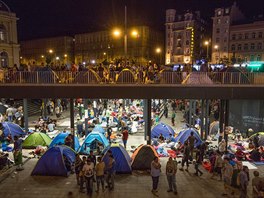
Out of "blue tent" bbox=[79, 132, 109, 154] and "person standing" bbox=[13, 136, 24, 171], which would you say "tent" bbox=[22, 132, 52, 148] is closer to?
"blue tent" bbox=[79, 132, 109, 154]

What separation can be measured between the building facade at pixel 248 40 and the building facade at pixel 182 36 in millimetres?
9407

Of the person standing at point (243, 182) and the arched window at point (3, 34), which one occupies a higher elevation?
the arched window at point (3, 34)

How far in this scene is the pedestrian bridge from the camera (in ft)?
48.1

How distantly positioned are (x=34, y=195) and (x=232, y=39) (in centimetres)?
5762

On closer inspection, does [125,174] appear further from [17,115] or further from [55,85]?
[17,115]

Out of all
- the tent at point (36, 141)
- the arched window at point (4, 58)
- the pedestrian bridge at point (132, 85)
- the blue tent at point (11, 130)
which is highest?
the arched window at point (4, 58)

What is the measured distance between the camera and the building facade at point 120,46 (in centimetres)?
6944

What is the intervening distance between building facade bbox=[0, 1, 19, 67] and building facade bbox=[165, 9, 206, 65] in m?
39.0

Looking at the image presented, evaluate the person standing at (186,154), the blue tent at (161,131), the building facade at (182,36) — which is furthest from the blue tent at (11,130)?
the building facade at (182,36)

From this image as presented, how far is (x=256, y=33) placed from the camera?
2162 inches

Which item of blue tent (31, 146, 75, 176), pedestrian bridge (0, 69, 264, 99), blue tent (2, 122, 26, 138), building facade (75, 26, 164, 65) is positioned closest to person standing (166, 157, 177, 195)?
pedestrian bridge (0, 69, 264, 99)

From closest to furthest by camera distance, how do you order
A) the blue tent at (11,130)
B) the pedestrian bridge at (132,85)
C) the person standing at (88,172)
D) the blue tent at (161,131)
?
the person standing at (88,172), the pedestrian bridge at (132,85), the blue tent at (11,130), the blue tent at (161,131)

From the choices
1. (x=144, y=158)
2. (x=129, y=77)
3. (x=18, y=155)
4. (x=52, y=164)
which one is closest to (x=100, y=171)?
(x=52, y=164)

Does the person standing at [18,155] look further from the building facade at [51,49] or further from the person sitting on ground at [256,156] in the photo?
the building facade at [51,49]
